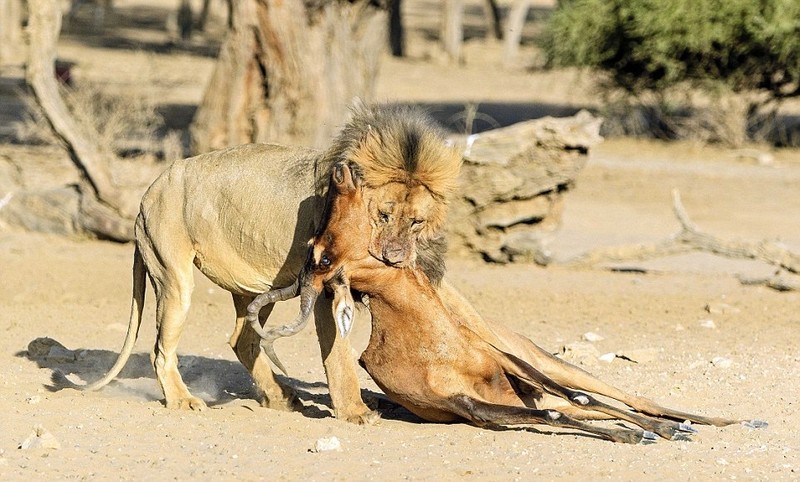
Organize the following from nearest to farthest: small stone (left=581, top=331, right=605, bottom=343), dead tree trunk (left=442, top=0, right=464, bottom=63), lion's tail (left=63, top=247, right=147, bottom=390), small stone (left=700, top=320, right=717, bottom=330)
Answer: lion's tail (left=63, top=247, right=147, bottom=390), small stone (left=581, top=331, right=605, bottom=343), small stone (left=700, top=320, right=717, bottom=330), dead tree trunk (left=442, top=0, right=464, bottom=63)

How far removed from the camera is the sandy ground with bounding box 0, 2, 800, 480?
6023mm

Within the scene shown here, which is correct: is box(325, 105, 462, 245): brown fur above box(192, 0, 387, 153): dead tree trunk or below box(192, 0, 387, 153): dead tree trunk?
above

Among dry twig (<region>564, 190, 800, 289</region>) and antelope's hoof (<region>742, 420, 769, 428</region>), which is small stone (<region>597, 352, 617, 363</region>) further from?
dry twig (<region>564, 190, 800, 289</region>)

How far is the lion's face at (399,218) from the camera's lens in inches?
242

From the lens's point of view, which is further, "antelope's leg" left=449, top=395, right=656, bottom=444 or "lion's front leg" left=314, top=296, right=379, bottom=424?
"lion's front leg" left=314, top=296, right=379, bottom=424

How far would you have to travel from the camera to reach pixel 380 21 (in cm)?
1662

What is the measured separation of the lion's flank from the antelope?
0.33 ft

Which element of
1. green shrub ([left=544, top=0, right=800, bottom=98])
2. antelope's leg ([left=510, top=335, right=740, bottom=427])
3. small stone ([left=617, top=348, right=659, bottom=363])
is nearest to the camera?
antelope's leg ([left=510, top=335, right=740, bottom=427])

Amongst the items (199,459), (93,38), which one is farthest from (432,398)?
(93,38)

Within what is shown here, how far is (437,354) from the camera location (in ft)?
21.2

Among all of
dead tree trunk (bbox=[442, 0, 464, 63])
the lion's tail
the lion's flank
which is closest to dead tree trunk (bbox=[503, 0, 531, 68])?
dead tree trunk (bbox=[442, 0, 464, 63])

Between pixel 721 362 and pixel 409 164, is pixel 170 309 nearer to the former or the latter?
pixel 409 164

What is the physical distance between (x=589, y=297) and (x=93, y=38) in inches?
1366

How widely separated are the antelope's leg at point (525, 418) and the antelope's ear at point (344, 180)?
1.20m
